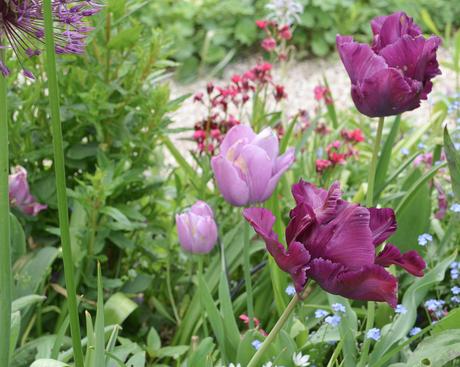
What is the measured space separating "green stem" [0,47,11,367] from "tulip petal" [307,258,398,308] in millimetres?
425

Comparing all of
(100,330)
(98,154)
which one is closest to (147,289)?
(98,154)

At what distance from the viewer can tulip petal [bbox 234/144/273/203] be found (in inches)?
58.0

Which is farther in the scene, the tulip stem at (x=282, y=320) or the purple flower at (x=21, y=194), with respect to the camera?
the purple flower at (x=21, y=194)

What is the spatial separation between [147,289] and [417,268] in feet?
4.17

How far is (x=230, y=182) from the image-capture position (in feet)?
4.89

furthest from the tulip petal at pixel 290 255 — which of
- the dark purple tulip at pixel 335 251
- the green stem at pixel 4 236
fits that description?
the green stem at pixel 4 236

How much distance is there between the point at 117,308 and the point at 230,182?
2.06ft

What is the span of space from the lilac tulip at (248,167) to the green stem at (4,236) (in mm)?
428

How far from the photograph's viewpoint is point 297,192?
3.70 feet

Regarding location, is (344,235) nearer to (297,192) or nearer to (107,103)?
(297,192)

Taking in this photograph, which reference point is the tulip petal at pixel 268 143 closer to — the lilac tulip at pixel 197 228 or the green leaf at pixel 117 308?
the lilac tulip at pixel 197 228

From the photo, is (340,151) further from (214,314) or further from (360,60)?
(360,60)

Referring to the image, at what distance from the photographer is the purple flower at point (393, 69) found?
1.41 metres

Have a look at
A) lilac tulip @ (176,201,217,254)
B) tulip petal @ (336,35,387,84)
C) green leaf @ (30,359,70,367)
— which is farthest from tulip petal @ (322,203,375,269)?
lilac tulip @ (176,201,217,254)
